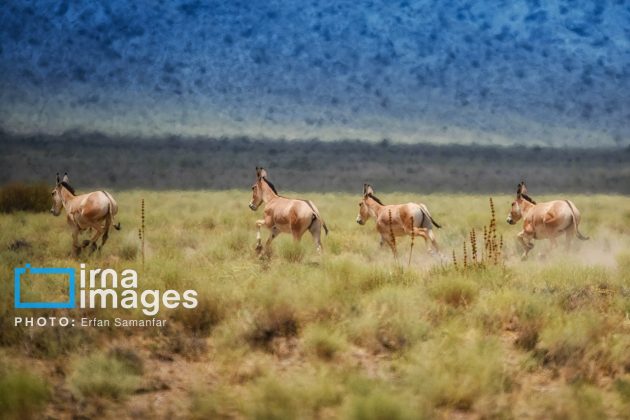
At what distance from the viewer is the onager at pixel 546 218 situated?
53.5ft

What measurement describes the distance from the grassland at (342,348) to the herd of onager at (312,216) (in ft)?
3.18

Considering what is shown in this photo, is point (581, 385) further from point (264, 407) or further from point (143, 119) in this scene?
point (143, 119)

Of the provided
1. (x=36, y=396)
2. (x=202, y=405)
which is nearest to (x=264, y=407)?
(x=202, y=405)

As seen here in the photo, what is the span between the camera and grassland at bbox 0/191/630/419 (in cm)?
870

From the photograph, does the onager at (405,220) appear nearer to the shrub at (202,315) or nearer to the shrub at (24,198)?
the shrub at (202,315)

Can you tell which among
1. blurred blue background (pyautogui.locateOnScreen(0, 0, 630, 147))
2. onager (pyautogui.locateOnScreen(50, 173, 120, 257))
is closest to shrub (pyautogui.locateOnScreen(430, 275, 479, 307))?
onager (pyautogui.locateOnScreen(50, 173, 120, 257))

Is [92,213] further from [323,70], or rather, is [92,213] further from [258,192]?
[323,70]

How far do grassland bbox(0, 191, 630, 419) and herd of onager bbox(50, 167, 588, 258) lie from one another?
969 millimetres

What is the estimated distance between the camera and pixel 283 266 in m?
14.3

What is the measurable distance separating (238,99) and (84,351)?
3931 cm

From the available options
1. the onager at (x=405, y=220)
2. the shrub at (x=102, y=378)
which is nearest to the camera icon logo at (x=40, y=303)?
the shrub at (x=102, y=378)

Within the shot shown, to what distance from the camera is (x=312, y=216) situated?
1573 centimetres

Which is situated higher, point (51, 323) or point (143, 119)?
point (143, 119)

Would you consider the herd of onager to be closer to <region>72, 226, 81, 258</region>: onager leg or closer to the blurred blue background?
<region>72, 226, 81, 258</region>: onager leg
